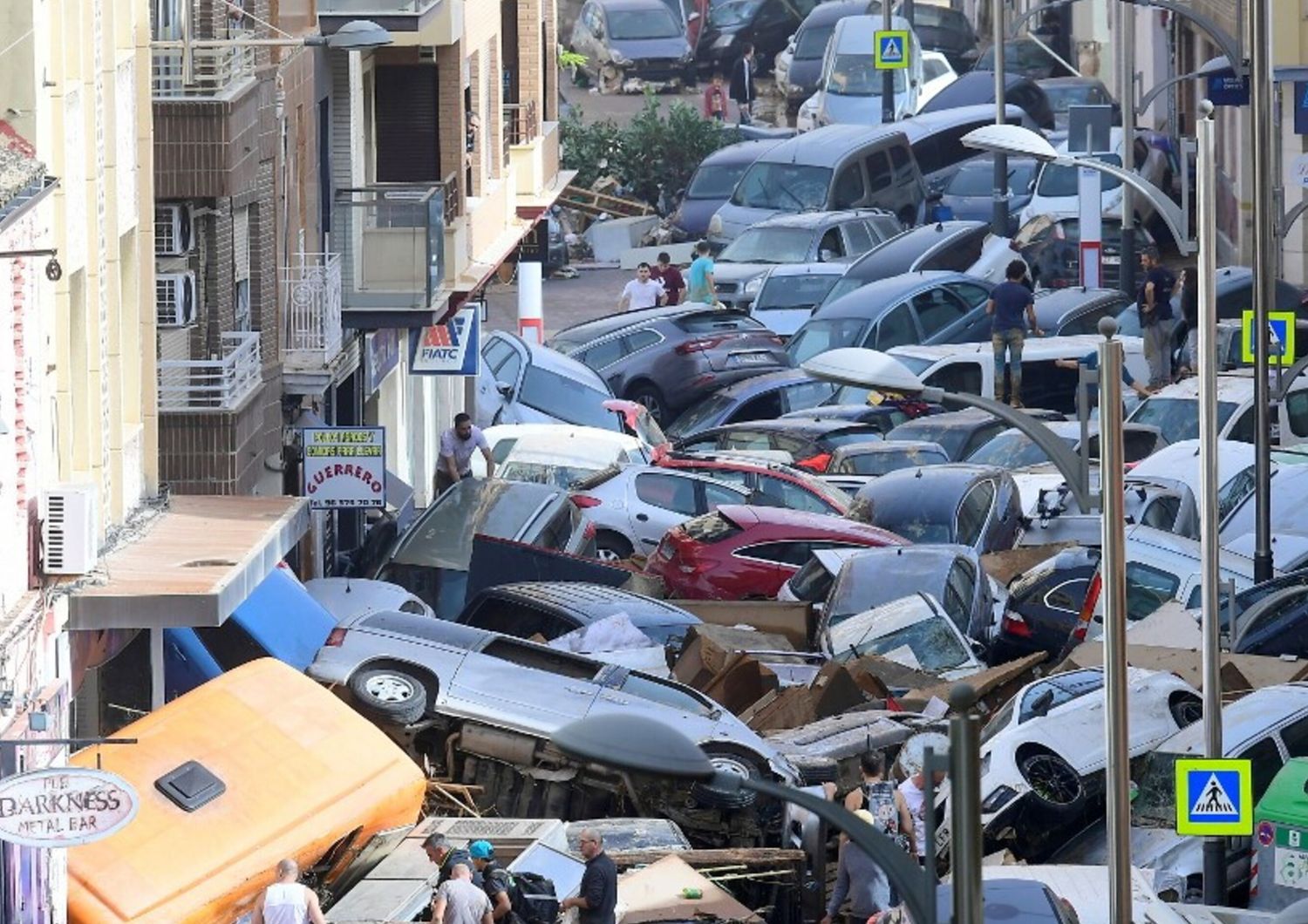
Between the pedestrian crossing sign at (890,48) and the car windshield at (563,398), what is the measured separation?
2139cm

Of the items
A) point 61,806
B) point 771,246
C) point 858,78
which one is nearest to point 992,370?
point 771,246

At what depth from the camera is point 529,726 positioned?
20.7 m

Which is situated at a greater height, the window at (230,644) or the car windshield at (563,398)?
the car windshield at (563,398)

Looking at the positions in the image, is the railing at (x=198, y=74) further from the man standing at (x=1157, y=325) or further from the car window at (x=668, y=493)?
the man standing at (x=1157, y=325)

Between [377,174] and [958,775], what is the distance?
2575 centimetres

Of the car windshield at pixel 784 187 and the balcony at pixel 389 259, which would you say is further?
the car windshield at pixel 784 187

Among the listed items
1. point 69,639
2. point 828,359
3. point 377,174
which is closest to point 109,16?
point 69,639

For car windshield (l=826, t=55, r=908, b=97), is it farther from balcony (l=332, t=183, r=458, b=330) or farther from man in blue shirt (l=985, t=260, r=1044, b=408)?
balcony (l=332, t=183, r=458, b=330)

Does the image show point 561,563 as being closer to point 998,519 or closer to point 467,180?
point 998,519

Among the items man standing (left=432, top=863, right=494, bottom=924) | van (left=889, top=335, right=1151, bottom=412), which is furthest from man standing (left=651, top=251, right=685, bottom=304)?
man standing (left=432, top=863, right=494, bottom=924)

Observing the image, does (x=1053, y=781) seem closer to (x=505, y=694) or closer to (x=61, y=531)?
(x=505, y=694)

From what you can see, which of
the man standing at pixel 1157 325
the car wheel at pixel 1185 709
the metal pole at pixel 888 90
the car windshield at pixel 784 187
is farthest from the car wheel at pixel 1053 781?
the metal pole at pixel 888 90

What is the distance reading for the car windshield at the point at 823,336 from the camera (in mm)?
40500

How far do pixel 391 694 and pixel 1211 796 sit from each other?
5673mm
